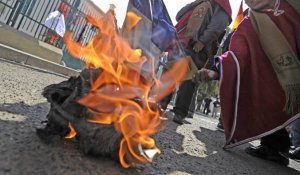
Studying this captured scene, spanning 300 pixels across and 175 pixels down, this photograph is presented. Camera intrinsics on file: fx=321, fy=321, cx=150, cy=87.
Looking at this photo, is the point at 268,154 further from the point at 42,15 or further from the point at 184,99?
the point at 42,15

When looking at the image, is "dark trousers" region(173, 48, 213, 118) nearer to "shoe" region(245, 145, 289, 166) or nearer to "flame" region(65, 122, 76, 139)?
"shoe" region(245, 145, 289, 166)

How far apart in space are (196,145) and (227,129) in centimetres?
37

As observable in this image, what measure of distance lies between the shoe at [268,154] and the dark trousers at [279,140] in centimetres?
5

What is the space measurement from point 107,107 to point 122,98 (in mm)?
88

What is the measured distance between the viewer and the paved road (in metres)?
1.37

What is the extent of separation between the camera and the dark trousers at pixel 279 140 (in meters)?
3.28

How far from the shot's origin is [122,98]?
163cm

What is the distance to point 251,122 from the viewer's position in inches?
111

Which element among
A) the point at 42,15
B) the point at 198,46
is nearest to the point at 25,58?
the point at 42,15

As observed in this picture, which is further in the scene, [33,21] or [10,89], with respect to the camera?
[33,21]

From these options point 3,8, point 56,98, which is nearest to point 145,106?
point 56,98

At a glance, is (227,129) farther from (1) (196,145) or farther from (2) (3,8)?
(2) (3,8)

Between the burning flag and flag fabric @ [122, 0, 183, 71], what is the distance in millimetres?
862

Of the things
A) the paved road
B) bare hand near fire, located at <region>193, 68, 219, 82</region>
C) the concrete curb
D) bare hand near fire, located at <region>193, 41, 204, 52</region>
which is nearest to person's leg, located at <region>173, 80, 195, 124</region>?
bare hand near fire, located at <region>193, 41, 204, 52</region>
